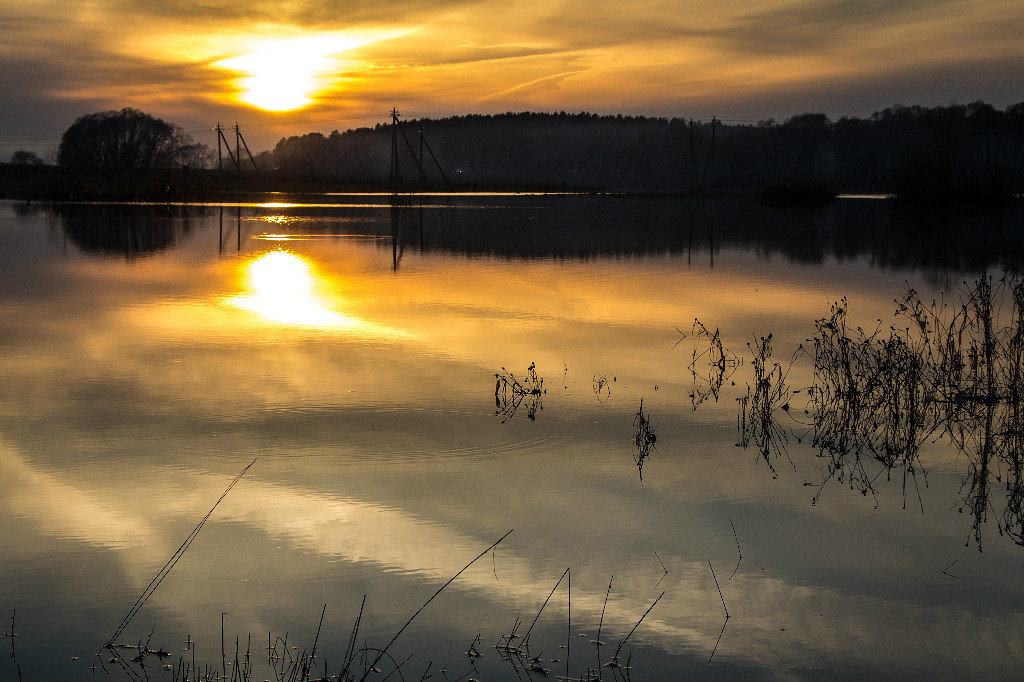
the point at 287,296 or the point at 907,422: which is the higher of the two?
the point at 287,296

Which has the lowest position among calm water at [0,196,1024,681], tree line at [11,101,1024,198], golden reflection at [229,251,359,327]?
calm water at [0,196,1024,681]

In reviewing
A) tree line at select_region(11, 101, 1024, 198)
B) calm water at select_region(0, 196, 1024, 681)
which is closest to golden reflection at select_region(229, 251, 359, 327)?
calm water at select_region(0, 196, 1024, 681)

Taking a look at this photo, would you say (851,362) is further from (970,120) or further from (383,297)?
(970,120)

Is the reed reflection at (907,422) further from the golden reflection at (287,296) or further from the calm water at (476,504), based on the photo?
the golden reflection at (287,296)

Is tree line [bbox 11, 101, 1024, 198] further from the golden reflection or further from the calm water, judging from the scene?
the calm water

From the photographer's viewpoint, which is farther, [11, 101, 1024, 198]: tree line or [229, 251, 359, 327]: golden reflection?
[11, 101, 1024, 198]: tree line

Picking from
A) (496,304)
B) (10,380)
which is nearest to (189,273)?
(496,304)

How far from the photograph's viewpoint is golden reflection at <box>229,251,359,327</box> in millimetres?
16016

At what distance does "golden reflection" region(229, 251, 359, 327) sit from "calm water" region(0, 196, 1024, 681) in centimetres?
24

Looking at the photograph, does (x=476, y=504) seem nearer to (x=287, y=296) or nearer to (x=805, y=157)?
(x=287, y=296)

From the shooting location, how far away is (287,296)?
19125 millimetres

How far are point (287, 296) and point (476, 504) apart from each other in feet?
43.3

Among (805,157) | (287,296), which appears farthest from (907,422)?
(805,157)

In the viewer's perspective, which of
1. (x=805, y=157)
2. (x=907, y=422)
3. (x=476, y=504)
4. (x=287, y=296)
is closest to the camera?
(x=476, y=504)
